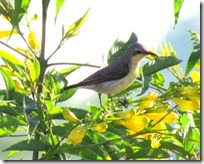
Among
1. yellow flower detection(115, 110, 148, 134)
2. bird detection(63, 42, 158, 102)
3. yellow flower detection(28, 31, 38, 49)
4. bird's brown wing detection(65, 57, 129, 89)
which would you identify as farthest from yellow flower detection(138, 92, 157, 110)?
bird's brown wing detection(65, 57, 129, 89)

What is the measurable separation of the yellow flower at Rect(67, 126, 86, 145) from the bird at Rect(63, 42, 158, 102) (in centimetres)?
53

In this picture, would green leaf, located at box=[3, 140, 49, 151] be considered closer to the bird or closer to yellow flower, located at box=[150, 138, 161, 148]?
yellow flower, located at box=[150, 138, 161, 148]

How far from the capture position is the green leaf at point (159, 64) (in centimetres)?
85

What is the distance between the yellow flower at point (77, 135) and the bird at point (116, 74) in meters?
0.53

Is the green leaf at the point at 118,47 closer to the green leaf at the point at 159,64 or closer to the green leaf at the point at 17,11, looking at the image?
the green leaf at the point at 159,64

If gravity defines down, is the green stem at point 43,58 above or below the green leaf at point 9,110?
above

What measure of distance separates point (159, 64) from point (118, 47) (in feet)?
0.32

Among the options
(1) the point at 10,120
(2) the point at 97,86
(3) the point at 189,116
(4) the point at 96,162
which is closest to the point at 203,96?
(3) the point at 189,116

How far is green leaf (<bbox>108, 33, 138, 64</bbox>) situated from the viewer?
910mm

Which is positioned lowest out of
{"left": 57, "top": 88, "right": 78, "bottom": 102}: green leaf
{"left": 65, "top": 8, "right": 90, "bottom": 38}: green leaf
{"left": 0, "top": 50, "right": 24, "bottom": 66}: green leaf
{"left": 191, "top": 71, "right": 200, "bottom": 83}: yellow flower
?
{"left": 57, "top": 88, "right": 78, "bottom": 102}: green leaf

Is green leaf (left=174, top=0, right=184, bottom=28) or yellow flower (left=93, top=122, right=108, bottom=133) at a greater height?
green leaf (left=174, top=0, right=184, bottom=28)

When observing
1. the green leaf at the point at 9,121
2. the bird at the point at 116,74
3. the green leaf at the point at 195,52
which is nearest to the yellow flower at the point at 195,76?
the green leaf at the point at 195,52

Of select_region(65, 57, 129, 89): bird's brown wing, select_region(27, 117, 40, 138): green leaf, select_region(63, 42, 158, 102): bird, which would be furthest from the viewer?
select_region(65, 57, 129, 89): bird's brown wing

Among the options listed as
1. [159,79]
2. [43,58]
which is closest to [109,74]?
[159,79]
